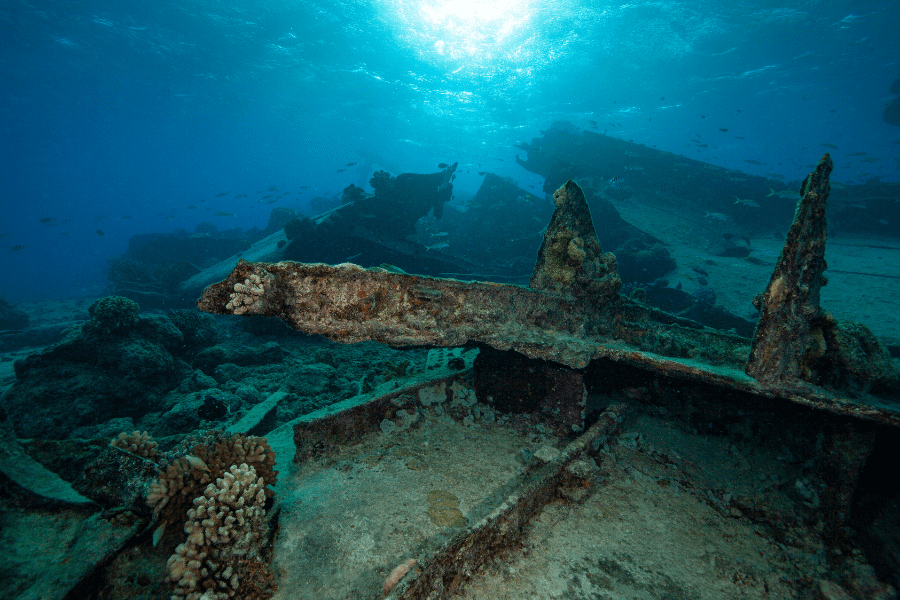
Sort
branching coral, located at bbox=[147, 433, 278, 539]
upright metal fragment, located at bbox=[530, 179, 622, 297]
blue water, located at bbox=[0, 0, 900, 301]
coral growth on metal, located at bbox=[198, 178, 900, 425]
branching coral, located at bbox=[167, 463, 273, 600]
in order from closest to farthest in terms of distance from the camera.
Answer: branching coral, located at bbox=[167, 463, 273, 600] → branching coral, located at bbox=[147, 433, 278, 539] → coral growth on metal, located at bbox=[198, 178, 900, 425] → upright metal fragment, located at bbox=[530, 179, 622, 297] → blue water, located at bbox=[0, 0, 900, 301]

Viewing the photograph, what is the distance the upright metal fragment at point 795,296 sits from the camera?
313 centimetres

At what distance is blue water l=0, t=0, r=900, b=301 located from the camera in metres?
27.1

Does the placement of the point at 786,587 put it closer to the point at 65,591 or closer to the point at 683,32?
the point at 65,591

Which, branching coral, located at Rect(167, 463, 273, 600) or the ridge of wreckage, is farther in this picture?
the ridge of wreckage

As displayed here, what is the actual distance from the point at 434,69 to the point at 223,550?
48087 mm

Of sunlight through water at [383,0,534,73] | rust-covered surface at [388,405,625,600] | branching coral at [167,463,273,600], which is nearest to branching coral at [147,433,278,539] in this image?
branching coral at [167,463,273,600]

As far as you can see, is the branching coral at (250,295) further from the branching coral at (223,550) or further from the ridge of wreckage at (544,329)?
the branching coral at (223,550)

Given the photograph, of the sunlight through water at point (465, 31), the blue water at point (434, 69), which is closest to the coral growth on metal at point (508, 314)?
the blue water at point (434, 69)

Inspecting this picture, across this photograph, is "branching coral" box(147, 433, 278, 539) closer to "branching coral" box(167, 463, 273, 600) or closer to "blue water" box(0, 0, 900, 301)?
"branching coral" box(167, 463, 273, 600)

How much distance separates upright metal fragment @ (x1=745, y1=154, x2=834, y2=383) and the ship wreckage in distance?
0.01 metres

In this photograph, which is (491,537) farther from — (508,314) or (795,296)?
(795,296)

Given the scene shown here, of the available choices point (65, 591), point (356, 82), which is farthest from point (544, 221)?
point (356, 82)

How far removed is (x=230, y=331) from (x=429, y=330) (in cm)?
1014

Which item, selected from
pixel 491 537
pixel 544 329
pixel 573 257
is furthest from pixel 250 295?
pixel 573 257
